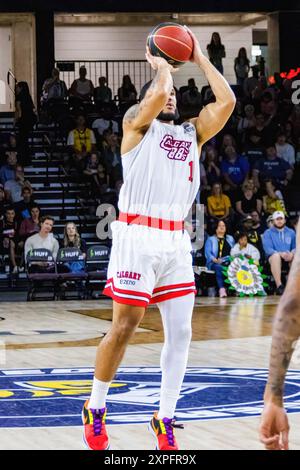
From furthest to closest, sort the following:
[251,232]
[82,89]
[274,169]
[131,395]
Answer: [82,89], [274,169], [251,232], [131,395]

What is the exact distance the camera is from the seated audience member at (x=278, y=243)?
15.6 metres

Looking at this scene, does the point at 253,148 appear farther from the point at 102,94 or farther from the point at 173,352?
the point at 173,352

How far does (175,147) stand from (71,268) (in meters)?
10.5

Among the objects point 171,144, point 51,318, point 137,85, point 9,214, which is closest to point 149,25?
point 137,85

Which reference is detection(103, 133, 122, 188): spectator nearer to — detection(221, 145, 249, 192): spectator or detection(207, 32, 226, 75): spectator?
detection(221, 145, 249, 192): spectator

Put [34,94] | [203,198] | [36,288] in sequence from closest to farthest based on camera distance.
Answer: [36,288] < [203,198] < [34,94]

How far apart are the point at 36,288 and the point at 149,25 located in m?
12.2

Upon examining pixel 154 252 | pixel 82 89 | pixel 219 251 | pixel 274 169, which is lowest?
pixel 219 251

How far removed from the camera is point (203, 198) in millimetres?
17109

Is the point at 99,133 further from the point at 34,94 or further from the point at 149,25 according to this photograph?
the point at 149,25

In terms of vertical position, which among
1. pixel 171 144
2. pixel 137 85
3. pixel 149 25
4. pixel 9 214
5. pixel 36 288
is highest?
pixel 149 25

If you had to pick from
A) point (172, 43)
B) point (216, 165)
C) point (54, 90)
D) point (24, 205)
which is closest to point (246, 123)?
point (216, 165)

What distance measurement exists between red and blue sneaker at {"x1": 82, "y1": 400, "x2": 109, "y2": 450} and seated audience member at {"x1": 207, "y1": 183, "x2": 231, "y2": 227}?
11.6m

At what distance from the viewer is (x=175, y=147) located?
17.0 feet
